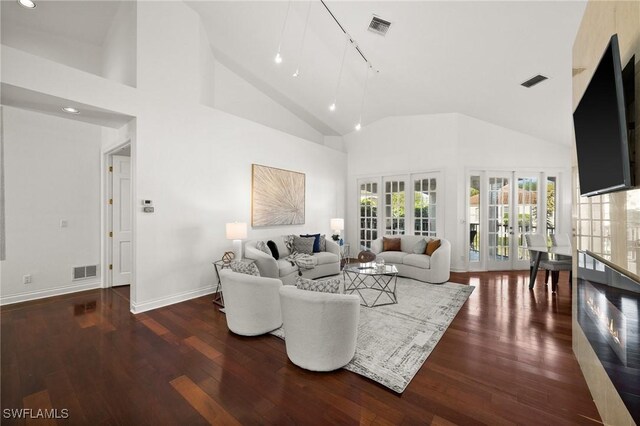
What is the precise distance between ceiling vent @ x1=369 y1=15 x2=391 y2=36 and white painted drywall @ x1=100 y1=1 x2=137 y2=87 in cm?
328

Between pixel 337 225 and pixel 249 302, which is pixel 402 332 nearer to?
pixel 249 302

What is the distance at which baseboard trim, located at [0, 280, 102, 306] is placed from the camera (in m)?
3.77

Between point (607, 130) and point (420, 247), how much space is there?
4.10 meters

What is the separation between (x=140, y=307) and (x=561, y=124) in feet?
25.2

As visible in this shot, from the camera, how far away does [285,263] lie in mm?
4578

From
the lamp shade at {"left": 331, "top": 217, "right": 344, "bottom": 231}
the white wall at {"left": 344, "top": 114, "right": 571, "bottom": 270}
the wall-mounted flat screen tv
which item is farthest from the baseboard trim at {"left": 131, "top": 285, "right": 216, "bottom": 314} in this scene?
the white wall at {"left": 344, "top": 114, "right": 571, "bottom": 270}

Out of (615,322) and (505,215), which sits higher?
(505,215)

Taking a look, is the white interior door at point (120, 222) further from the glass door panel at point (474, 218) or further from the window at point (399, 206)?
the glass door panel at point (474, 218)

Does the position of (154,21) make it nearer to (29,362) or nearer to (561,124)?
(29,362)

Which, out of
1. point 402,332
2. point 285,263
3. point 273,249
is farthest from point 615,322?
point 273,249

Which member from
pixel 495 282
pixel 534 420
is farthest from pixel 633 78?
pixel 495 282

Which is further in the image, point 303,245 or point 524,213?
point 524,213

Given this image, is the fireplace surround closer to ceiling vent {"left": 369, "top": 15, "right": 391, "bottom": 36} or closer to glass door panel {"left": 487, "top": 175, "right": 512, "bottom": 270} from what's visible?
ceiling vent {"left": 369, "top": 15, "right": 391, "bottom": 36}

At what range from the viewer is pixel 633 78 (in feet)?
4.74
